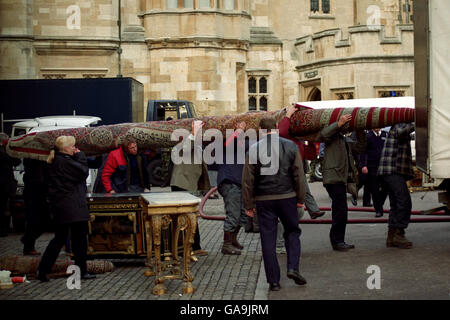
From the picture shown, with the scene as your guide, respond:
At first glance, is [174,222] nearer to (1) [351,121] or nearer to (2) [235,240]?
(2) [235,240]

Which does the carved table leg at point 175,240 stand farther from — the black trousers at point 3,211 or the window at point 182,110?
the window at point 182,110

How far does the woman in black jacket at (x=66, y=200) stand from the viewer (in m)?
9.66

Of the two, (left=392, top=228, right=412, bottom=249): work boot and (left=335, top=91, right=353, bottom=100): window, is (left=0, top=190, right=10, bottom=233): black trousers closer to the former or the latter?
(left=392, top=228, right=412, bottom=249): work boot

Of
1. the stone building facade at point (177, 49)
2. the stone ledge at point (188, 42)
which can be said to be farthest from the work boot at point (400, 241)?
the stone ledge at point (188, 42)

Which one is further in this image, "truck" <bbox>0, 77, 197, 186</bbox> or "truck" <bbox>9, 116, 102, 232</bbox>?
"truck" <bbox>0, 77, 197, 186</bbox>

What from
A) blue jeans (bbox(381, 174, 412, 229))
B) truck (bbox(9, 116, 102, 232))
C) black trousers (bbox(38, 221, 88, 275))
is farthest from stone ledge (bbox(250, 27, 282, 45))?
black trousers (bbox(38, 221, 88, 275))

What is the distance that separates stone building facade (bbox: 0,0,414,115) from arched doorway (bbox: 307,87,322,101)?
2.22 ft

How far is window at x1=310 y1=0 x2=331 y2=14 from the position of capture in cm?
3397

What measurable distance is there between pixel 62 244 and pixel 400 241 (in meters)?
4.59

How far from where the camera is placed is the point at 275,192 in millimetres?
8992

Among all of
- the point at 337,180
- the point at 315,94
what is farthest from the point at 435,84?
the point at 315,94

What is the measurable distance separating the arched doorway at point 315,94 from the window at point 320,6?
3.83 meters

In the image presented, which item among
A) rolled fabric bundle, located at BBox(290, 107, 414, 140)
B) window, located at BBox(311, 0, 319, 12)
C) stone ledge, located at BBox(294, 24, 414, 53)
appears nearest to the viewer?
rolled fabric bundle, located at BBox(290, 107, 414, 140)

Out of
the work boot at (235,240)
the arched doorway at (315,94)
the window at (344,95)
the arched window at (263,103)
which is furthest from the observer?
the arched window at (263,103)
